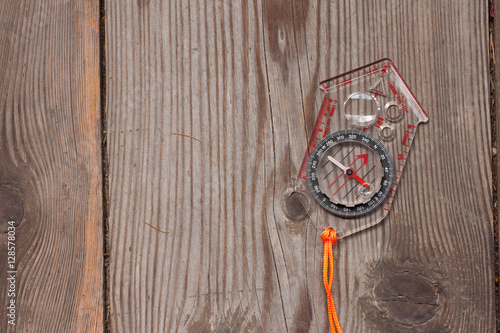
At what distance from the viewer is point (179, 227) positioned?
0.90m

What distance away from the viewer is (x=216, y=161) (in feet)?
2.97

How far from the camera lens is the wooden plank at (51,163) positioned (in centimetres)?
91

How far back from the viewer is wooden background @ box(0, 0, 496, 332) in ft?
2.90

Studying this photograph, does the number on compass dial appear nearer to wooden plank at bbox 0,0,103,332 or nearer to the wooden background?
the wooden background

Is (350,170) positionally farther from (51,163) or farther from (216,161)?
(51,163)

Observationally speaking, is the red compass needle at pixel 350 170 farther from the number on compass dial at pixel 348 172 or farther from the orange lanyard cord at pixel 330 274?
the orange lanyard cord at pixel 330 274

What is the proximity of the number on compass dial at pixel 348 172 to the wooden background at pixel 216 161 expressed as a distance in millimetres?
46

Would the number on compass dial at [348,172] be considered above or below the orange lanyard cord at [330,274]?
above

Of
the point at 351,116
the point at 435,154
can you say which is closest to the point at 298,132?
the point at 351,116

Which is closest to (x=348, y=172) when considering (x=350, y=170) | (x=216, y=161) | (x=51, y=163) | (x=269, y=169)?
(x=350, y=170)

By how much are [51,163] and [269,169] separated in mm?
468

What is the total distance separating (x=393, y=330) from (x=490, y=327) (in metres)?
0.19

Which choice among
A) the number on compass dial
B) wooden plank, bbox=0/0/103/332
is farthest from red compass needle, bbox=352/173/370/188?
wooden plank, bbox=0/0/103/332

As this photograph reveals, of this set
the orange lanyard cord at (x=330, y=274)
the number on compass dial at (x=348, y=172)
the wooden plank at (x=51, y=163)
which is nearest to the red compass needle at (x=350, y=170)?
the number on compass dial at (x=348, y=172)
